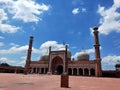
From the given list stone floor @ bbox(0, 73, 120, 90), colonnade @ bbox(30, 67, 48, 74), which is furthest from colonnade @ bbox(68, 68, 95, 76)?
stone floor @ bbox(0, 73, 120, 90)

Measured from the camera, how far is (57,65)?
44.2 metres

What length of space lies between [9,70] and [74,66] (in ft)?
69.7

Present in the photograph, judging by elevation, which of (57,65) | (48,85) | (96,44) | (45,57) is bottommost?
(48,85)

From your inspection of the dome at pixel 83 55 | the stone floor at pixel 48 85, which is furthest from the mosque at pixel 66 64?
the stone floor at pixel 48 85

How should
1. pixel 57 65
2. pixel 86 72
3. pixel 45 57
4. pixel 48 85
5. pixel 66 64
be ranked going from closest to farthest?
pixel 48 85
pixel 86 72
pixel 66 64
pixel 57 65
pixel 45 57

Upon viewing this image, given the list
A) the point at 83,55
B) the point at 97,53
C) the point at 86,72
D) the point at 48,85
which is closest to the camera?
the point at 48,85

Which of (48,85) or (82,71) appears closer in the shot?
(48,85)

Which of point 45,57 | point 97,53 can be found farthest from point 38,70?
point 97,53

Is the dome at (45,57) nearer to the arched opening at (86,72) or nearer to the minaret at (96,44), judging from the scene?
the arched opening at (86,72)

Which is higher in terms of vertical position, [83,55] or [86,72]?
[83,55]

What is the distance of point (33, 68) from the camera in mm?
46844

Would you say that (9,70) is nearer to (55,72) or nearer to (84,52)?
(55,72)

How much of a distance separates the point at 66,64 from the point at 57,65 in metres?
3.87

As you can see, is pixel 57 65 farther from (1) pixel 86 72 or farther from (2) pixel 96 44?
(2) pixel 96 44
